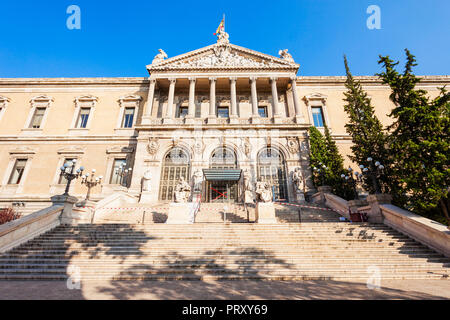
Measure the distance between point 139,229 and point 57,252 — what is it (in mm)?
2590

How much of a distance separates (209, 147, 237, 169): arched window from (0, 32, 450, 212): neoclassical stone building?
0.08 meters

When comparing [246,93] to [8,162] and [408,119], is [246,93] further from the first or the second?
[8,162]

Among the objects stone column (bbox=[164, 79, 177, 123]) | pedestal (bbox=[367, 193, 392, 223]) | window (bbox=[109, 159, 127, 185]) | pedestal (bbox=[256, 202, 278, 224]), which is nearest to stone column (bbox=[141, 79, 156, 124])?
stone column (bbox=[164, 79, 177, 123])

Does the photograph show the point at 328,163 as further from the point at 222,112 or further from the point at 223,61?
the point at 223,61

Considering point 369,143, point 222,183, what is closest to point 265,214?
point 222,183

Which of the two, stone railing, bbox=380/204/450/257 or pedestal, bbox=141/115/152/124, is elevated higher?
pedestal, bbox=141/115/152/124

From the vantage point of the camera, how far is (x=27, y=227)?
7.79 metres

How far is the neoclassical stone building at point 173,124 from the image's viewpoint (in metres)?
16.8

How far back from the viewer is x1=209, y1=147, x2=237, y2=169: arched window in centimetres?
1678

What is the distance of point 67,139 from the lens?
1964 cm

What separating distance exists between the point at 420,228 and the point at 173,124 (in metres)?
16.1

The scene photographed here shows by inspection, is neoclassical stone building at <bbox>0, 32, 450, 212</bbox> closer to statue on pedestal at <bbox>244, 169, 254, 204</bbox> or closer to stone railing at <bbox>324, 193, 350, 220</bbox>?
statue on pedestal at <bbox>244, 169, 254, 204</bbox>
